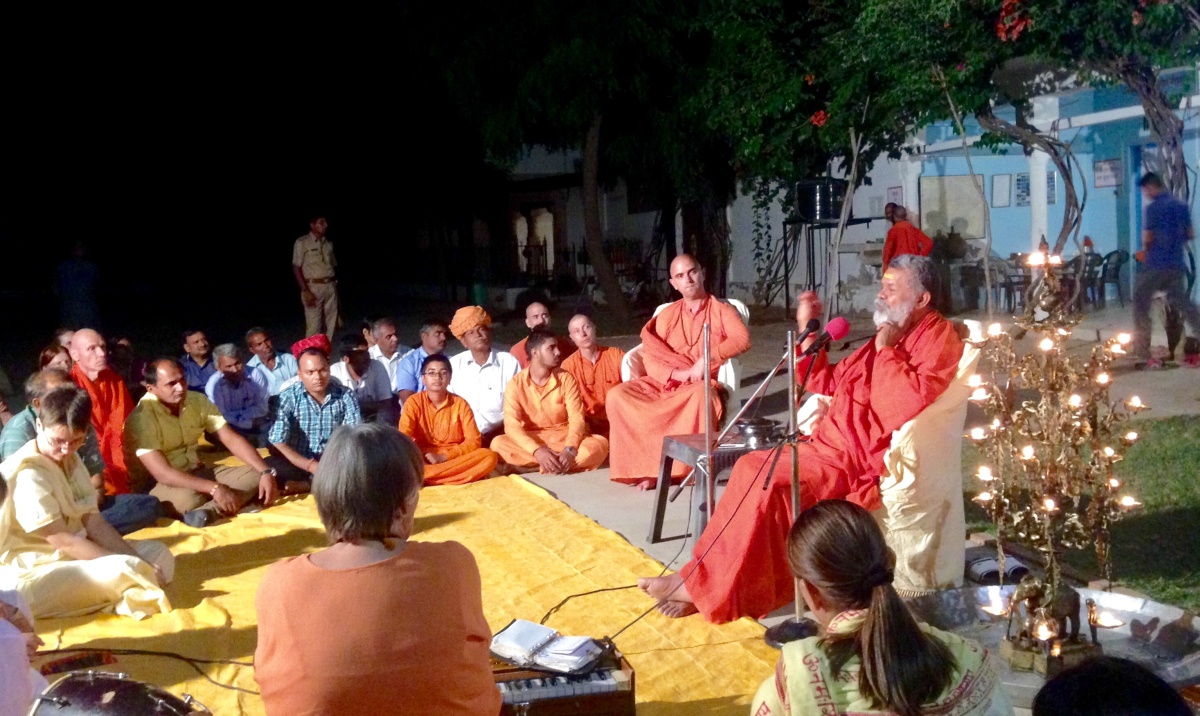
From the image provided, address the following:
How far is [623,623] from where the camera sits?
482 cm

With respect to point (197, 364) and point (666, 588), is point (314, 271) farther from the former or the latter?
point (666, 588)

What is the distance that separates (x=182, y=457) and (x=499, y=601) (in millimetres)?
2764

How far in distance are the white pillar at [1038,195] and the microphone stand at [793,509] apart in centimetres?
1126

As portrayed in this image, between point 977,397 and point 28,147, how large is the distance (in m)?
22.5

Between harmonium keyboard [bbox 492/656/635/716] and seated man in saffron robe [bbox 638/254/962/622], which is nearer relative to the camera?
harmonium keyboard [bbox 492/656/635/716]

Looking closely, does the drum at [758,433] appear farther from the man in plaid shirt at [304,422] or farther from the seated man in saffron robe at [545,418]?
the man in plaid shirt at [304,422]

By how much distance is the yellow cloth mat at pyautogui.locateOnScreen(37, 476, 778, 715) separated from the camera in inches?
168

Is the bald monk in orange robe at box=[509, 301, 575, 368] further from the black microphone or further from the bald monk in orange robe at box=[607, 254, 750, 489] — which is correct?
the black microphone

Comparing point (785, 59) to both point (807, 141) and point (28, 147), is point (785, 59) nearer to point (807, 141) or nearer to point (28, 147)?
point (807, 141)

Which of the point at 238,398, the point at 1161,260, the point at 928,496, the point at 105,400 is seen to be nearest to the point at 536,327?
the point at 238,398

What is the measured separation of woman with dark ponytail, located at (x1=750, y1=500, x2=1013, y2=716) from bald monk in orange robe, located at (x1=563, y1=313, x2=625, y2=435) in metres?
5.80

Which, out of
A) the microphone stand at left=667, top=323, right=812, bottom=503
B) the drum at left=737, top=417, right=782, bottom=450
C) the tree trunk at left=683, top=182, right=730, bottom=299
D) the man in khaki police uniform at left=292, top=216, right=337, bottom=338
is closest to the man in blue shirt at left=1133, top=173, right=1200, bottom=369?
the microphone stand at left=667, top=323, right=812, bottom=503

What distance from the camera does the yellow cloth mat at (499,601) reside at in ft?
14.0

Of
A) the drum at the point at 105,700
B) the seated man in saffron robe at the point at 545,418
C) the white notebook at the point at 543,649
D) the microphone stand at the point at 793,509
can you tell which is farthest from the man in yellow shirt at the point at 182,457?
the drum at the point at 105,700
